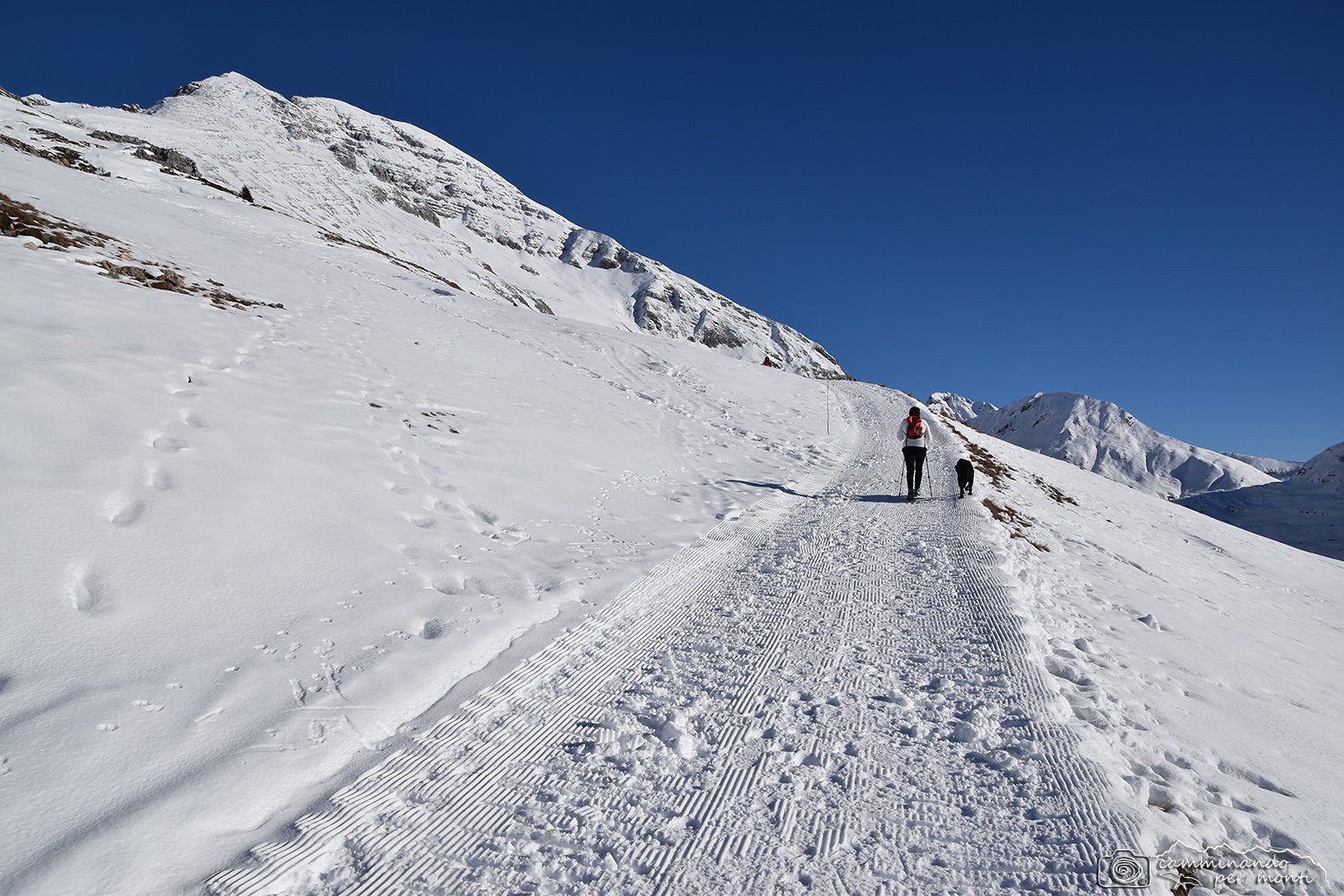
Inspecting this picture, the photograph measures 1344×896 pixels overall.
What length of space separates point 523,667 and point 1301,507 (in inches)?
3358

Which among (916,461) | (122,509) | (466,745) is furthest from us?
(916,461)

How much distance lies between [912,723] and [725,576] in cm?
341

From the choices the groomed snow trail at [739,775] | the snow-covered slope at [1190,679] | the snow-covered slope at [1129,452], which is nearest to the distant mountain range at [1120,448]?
the snow-covered slope at [1129,452]

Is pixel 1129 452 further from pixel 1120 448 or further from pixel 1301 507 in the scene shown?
pixel 1301 507

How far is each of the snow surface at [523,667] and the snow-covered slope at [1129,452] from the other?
142602mm

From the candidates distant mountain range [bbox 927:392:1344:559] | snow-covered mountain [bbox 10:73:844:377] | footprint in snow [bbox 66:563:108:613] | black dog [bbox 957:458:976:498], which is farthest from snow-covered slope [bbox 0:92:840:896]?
distant mountain range [bbox 927:392:1344:559]

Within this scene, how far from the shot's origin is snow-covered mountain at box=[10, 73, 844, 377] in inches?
2707

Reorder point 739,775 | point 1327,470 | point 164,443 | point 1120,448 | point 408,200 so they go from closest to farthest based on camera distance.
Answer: point 739,775 → point 164,443 → point 1327,470 → point 408,200 → point 1120,448

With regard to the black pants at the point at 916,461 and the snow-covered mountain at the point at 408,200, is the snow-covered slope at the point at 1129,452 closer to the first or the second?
the snow-covered mountain at the point at 408,200

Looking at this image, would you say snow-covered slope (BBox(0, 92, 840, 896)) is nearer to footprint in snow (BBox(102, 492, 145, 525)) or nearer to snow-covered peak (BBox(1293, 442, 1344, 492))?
footprint in snow (BBox(102, 492, 145, 525))

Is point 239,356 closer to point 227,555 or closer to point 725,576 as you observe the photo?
point 227,555

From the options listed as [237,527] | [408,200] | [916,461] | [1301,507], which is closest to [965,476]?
[916,461]

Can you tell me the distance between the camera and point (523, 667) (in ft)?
16.2

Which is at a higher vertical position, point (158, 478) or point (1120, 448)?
point (1120, 448)
